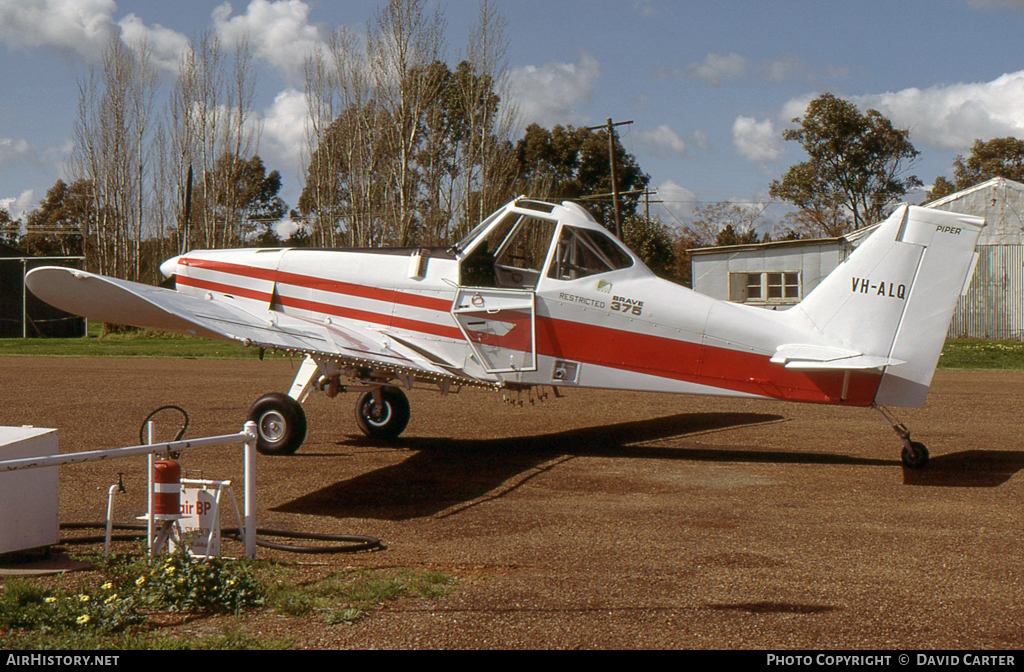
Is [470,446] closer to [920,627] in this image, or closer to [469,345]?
[469,345]

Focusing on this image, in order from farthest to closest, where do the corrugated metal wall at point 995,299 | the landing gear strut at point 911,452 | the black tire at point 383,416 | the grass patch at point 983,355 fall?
the corrugated metal wall at point 995,299, the grass patch at point 983,355, the black tire at point 383,416, the landing gear strut at point 911,452

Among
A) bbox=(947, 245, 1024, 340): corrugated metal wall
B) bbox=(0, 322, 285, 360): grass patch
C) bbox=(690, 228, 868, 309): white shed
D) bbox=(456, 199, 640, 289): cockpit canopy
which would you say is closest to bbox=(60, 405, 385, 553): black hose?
bbox=(456, 199, 640, 289): cockpit canopy

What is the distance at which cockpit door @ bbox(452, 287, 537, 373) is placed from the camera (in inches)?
382

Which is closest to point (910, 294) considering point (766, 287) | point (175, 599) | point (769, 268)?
point (175, 599)

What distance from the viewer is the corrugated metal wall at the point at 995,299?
33281 mm

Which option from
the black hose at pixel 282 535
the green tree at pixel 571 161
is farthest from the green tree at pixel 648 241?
the black hose at pixel 282 535

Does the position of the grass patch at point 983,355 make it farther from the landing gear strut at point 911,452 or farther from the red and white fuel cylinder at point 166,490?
the red and white fuel cylinder at point 166,490

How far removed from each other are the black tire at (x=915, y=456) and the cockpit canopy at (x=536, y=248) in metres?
3.62

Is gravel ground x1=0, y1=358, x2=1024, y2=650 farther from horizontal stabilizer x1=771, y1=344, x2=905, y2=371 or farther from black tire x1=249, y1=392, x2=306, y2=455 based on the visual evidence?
horizontal stabilizer x1=771, y1=344, x2=905, y2=371

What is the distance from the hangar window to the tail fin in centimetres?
2701

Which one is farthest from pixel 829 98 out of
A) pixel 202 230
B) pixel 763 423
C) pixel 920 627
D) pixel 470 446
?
pixel 920 627
